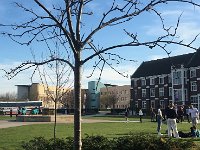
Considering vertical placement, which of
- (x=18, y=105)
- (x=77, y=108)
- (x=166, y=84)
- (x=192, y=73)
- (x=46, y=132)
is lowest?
(x=46, y=132)

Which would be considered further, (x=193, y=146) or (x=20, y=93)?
(x=20, y=93)

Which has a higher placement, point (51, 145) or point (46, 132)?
point (51, 145)

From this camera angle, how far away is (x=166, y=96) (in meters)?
83.9

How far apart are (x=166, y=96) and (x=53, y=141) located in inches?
2907

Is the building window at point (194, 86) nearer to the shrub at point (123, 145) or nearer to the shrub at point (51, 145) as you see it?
the shrub at point (123, 145)

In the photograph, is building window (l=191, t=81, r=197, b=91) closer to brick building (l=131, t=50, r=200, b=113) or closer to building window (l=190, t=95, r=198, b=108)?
brick building (l=131, t=50, r=200, b=113)

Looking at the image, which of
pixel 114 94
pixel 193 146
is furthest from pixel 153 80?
pixel 193 146

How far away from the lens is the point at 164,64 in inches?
3438

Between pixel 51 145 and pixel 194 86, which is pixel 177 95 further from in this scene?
pixel 51 145

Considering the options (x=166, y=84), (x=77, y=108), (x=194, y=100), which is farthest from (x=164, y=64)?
(x=77, y=108)

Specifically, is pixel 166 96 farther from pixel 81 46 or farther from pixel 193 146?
pixel 81 46

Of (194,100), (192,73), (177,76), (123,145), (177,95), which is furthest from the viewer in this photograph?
(177,95)

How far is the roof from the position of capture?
77.3m

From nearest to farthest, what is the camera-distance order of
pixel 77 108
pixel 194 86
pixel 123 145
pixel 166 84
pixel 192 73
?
1. pixel 77 108
2. pixel 123 145
3. pixel 194 86
4. pixel 192 73
5. pixel 166 84
